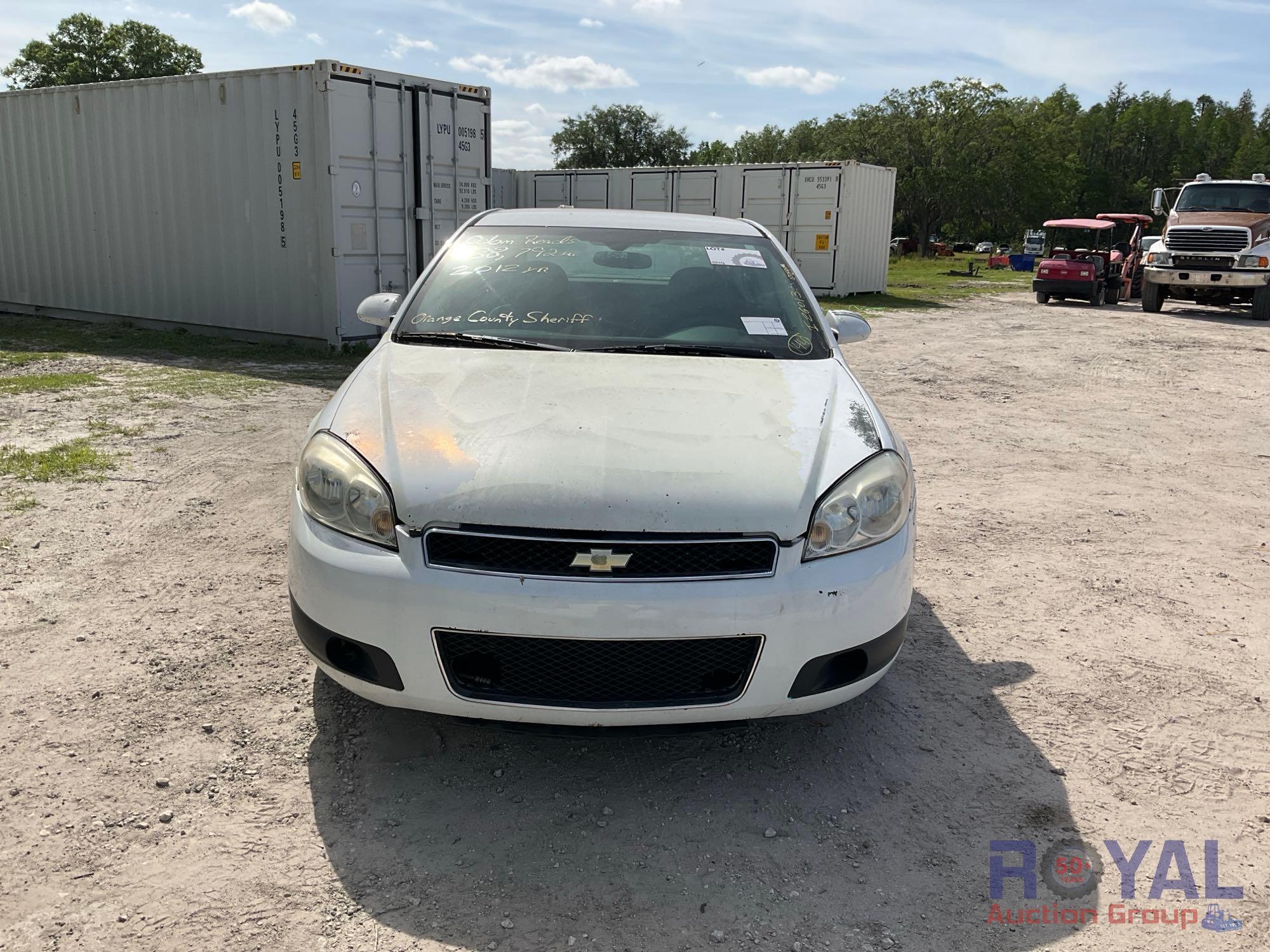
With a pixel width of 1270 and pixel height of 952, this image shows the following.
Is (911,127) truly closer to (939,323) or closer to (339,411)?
(939,323)

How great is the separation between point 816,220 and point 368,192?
12.5 metres

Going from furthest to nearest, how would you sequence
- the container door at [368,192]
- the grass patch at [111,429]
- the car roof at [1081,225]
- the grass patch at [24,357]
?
the car roof at [1081,225] < the container door at [368,192] < the grass patch at [24,357] < the grass patch at [111,429]

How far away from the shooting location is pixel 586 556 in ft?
7.84

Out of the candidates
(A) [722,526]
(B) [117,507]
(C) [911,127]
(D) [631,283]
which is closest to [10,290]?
(B) [117,507]

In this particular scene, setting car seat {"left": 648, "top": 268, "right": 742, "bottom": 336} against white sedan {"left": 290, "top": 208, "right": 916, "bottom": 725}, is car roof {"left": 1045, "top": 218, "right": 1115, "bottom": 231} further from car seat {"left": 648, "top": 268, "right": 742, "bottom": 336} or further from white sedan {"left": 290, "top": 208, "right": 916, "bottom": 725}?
white sedan {"left": 290, "top": 208, "right": 916, "bottom": 725}

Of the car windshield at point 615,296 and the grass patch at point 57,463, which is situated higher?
the car windshield at point 615,296

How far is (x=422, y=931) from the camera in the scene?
84.6 inches

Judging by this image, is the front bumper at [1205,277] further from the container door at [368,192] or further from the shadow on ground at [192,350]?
the shadow on ground at [192,350]

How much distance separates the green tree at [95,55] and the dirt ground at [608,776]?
59.1 metres

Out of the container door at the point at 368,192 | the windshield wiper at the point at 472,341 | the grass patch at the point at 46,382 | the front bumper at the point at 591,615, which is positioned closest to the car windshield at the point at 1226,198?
the container door at the point at 368,192

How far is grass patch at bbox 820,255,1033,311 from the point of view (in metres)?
21.0

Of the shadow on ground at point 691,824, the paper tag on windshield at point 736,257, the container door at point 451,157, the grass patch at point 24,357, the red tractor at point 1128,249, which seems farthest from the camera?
the red tractor at point 1128,249

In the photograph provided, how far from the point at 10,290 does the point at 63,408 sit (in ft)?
28.8

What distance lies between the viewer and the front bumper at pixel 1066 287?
68.9 ft
